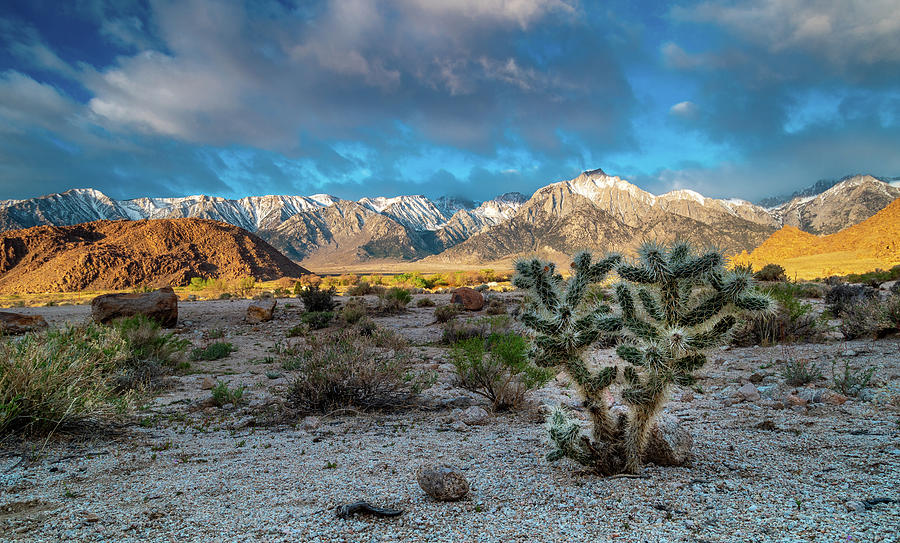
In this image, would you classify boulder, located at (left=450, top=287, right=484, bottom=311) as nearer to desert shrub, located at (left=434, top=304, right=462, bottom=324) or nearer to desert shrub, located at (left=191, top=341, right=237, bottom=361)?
desert shrub, located at (left=434, top=304, right=462, bottom=324)

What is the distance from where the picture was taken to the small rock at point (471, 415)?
5.88 meters

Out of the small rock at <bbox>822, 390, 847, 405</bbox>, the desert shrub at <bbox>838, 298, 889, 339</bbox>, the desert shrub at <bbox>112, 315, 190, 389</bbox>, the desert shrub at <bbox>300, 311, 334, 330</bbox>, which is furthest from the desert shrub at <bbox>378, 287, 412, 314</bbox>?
the small rock at <bbox>822, 390, 847, 405</bbox>

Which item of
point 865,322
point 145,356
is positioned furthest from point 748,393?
point 145,356

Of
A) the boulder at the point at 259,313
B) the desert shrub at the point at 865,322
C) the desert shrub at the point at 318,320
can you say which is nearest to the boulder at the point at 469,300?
the desert shrub at the point at 318,320

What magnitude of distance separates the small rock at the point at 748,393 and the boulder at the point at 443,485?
4.62 meters

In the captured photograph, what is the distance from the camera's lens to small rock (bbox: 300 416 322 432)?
18.8 feet

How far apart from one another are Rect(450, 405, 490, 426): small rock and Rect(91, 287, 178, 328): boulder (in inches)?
544

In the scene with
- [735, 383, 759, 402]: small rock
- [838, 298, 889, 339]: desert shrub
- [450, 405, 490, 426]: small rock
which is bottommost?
[450, 405, 490, 426]: small rock

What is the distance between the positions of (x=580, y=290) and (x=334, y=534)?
2623mm

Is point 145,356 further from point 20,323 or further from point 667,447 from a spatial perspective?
point 667,447

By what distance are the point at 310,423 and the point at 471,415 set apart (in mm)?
2127

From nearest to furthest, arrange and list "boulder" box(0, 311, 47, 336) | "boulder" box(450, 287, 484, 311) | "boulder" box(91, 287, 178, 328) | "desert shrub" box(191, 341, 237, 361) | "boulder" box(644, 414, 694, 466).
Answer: "boulder" box(644, 414, 694, 466) → "desert shrub" box(191, 341, 237, 361) → "boulder" box(0, 311, 47, 336) → "boulder" box(91, 287, 178, 328) → "boulder" box(450, 287, 484, 311)

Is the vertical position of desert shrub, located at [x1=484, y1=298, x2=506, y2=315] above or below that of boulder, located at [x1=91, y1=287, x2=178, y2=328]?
below

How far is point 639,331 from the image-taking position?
3.47m
